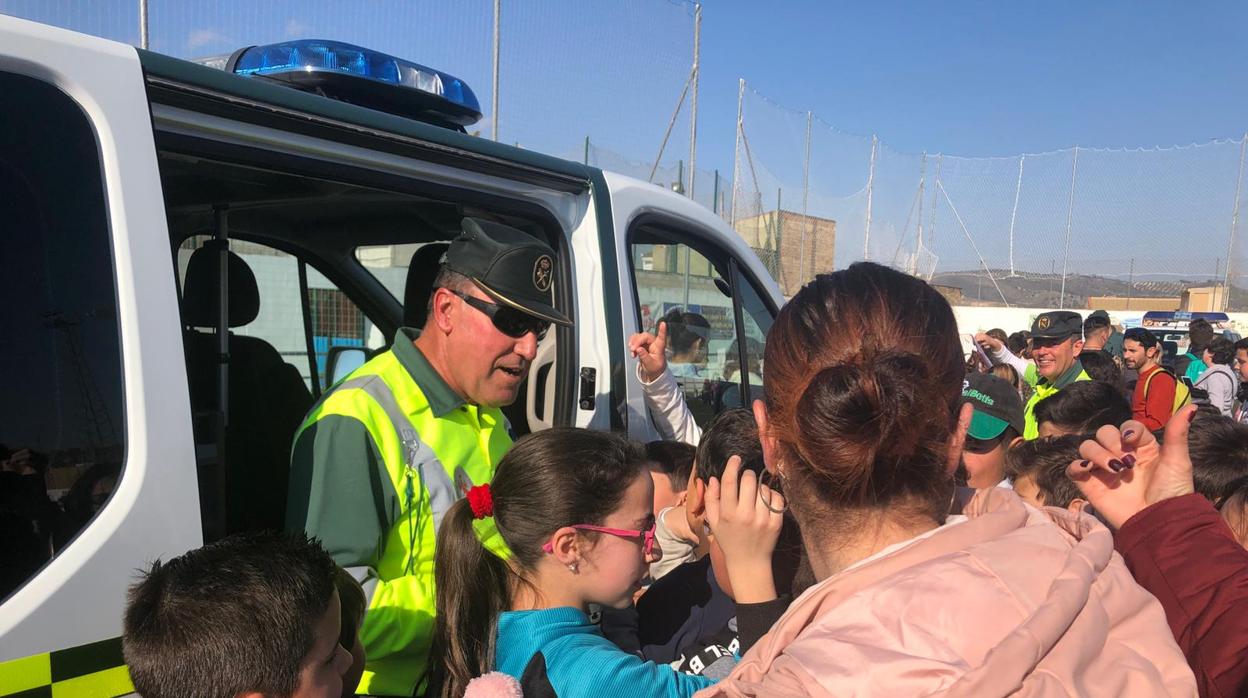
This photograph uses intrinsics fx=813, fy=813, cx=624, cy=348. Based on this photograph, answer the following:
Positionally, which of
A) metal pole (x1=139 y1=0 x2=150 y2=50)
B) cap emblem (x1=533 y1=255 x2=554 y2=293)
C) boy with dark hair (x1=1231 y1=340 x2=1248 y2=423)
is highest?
metal pole (x1=139 y1=0 x2=150 y2=50)

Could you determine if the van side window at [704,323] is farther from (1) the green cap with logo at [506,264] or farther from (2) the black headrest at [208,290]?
(2) the black headrest at [208,290]

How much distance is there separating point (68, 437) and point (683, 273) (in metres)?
2.35

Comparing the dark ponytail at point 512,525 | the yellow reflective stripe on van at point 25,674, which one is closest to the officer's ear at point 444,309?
the dark ponytail at point 512,525

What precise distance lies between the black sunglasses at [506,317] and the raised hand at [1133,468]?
1351mm

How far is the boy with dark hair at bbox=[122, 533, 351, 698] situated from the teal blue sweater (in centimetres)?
41

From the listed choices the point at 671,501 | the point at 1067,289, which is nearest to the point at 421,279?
the point at 671,501

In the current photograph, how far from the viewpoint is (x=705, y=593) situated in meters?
2.14

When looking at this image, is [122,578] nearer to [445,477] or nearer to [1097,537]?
[445,477]

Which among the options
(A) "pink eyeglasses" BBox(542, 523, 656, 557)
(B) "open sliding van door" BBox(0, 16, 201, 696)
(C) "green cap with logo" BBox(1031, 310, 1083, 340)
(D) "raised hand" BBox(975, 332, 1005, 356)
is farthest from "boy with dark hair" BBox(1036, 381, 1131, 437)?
(D) "raised hand" BBox(975, 332, 1005, 356)

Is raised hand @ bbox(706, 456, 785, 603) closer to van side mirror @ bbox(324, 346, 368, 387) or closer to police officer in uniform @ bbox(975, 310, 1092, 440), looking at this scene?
van side mirror @ bbox(324, 346, 368, 387)

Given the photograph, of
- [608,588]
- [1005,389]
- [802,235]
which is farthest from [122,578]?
[802,235]

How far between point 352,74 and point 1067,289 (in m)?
22.0

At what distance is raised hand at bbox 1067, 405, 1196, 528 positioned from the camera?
1.60 metres

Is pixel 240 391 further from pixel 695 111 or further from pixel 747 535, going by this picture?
pixel 695 111
